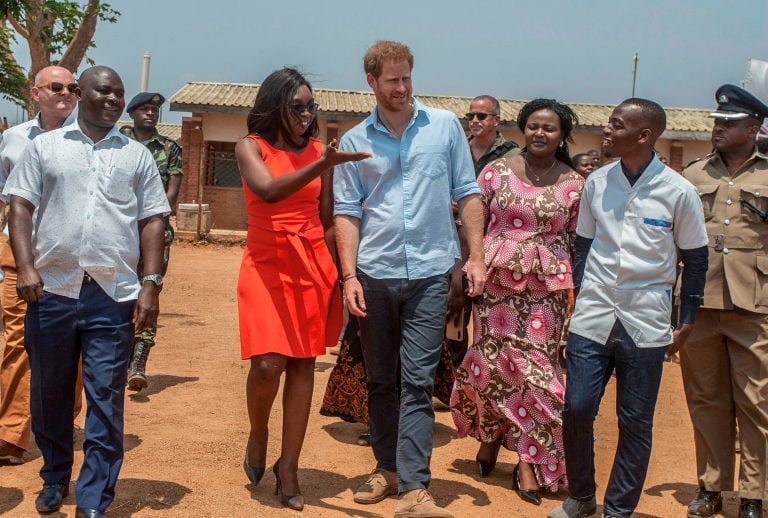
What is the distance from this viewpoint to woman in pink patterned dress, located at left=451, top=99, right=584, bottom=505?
216 inches

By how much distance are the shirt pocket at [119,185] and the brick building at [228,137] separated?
2038 centimetres

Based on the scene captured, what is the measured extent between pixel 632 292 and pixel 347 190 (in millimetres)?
1470

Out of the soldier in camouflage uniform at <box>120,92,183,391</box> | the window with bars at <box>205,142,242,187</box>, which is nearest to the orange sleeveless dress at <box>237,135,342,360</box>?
the soldier in camouflage uniform at <box>120,92,183,391</box>

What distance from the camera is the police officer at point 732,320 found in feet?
17.4

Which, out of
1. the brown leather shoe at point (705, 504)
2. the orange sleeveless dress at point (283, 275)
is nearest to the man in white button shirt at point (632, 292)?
the brown leather shoe at point (705, 504)

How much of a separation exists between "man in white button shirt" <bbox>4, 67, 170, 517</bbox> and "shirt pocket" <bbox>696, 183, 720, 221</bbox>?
2.92 meters

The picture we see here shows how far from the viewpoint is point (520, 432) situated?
220 inches

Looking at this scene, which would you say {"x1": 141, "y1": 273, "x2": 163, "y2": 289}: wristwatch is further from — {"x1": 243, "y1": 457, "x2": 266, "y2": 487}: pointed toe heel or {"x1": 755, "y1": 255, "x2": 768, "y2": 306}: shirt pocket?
{"x1": 755, "y1": 255, "x2": 768, "y2": 306}: shirt pocket

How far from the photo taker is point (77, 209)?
4.62 metres

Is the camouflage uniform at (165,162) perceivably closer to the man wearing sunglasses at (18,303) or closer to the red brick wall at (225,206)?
the man wearing sunglasses at (18,303)

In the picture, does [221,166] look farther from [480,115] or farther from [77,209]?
[77,209]

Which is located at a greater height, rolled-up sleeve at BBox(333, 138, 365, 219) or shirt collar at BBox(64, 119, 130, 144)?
shirt collar at BBox(64, 119, 130, 144)

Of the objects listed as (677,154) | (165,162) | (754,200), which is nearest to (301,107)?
(754,200)

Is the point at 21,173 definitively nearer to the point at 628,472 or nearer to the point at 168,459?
the point at 168,459
